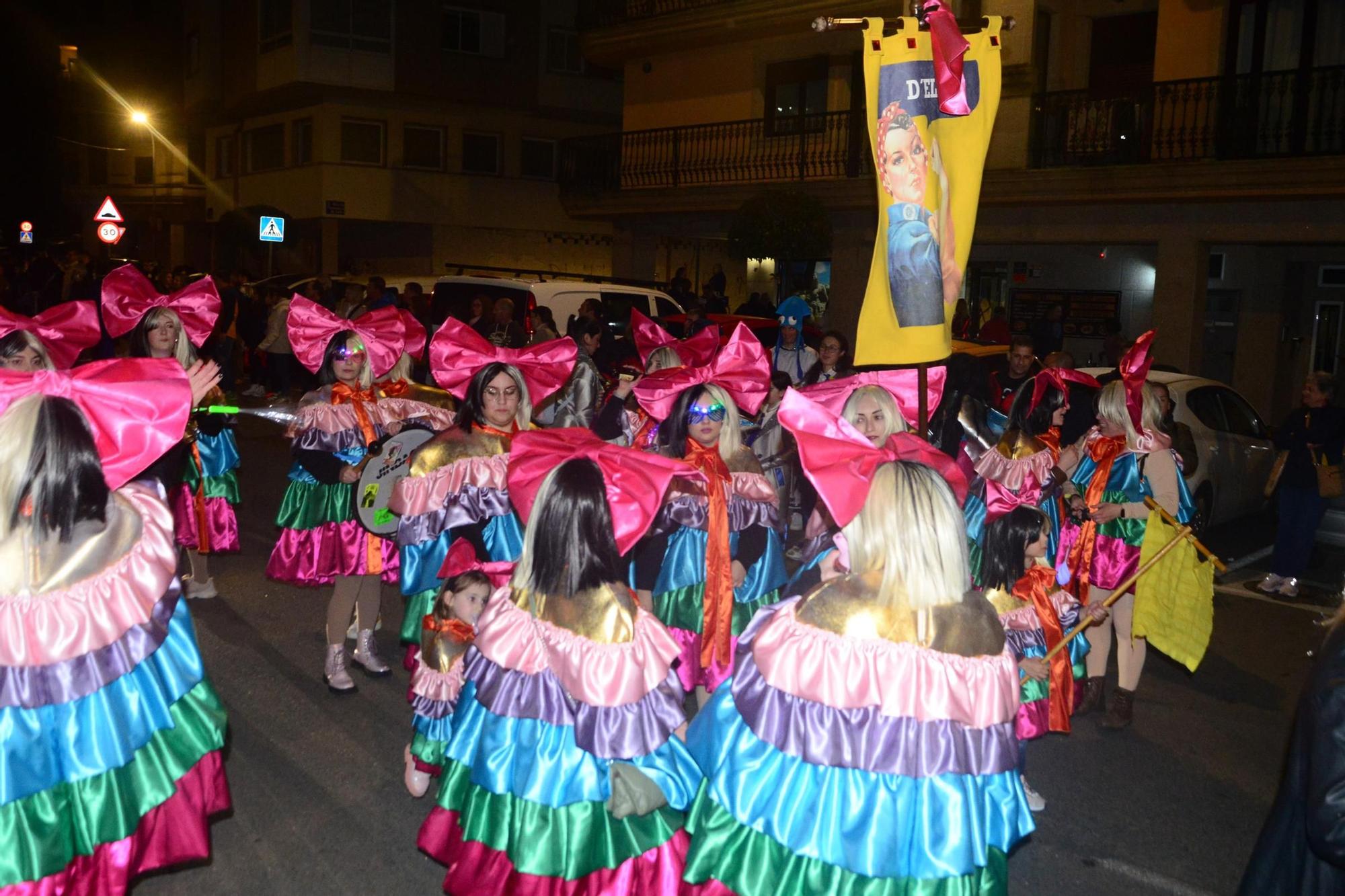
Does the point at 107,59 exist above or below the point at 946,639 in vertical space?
above

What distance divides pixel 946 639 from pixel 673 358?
387cm

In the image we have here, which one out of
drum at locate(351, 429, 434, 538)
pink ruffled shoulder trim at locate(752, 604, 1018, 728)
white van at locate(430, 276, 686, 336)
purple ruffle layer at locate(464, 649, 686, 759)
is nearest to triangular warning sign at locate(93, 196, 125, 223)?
white van at locate(430, 276, 686, 336)

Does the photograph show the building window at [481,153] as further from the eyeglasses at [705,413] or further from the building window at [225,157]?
the eyeglasses at [705,413]

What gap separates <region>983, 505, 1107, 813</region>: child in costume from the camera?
478 cm

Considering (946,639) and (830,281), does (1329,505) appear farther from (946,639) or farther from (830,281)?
(830,281)

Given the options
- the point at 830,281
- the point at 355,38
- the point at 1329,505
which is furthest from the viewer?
the point at 355,38

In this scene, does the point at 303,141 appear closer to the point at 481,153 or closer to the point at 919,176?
the point at 481,153

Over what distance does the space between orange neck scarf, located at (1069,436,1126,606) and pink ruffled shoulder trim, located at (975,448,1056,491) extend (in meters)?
0.24

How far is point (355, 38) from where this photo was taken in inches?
1179

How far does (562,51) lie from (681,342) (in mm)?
27900

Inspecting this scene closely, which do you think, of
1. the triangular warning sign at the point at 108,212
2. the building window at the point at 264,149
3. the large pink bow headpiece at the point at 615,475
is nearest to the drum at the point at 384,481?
the large pink bow headpiece at the point at 615,475

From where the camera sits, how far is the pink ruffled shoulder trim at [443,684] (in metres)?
4.66

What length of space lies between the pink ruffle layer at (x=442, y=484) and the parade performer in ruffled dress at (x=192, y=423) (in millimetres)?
2162

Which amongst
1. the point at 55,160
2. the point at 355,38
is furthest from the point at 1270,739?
the point at 55,160
